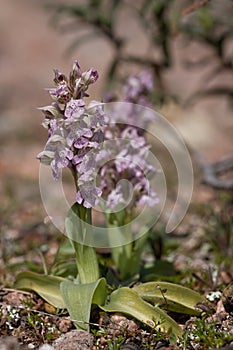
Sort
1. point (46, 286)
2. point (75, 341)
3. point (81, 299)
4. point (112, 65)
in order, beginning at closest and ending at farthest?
point (75, 341), point (81, 299), point (46, 286), point (112, 65)

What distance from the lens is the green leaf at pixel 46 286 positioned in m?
2.53

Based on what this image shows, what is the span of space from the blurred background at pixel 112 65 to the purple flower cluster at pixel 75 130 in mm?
827

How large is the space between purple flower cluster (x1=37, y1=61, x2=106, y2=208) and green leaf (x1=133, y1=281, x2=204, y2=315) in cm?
46

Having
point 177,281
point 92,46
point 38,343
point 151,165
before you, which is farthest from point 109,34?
point 92,46

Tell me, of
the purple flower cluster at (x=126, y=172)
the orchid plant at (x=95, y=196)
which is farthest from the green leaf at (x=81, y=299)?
Result: the purple flower cluster at (x=126, y=172)

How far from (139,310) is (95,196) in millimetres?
462

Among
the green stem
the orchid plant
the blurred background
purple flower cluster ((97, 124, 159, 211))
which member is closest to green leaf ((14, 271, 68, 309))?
the orchid plant

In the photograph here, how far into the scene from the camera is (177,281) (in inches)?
114

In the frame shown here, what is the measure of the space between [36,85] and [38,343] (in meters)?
7.50

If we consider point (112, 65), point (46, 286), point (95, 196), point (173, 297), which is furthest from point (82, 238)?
point (112, 65)

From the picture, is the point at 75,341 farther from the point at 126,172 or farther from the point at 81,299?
the point at 126,172

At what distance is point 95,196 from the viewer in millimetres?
2297

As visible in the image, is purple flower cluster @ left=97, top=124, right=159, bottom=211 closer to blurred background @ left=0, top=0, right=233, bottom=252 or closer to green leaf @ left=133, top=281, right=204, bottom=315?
green leaf @ left=133, top=281, right=204, bottom=315

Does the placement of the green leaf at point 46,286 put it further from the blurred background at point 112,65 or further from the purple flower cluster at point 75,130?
the blurred background at point 112,65
